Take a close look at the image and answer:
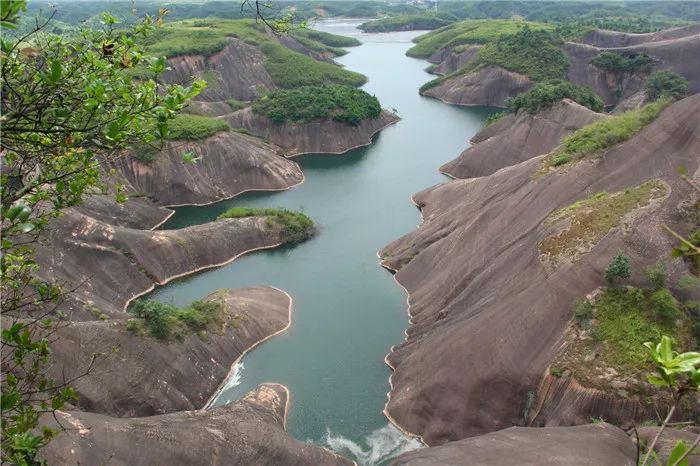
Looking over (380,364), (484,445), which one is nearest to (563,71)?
(380,364)

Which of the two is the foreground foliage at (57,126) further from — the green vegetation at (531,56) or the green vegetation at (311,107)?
the green vegetation at (531,56)

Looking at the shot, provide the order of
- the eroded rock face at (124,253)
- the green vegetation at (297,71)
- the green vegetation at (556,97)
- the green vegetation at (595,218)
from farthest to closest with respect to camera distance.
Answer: the green vegetation at (297,71) < the green vegetation at (556,97) < the eroded rock face at (124,253) < the green vegetation at (595,218)

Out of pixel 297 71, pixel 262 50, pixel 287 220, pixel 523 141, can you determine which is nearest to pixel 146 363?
pixel 287 220

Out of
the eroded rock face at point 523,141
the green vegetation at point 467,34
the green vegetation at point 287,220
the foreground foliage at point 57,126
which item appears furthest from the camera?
the green vegetation at point 467,34

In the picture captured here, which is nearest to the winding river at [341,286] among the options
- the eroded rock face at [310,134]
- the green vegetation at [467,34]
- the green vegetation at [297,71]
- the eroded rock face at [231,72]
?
the eroded rock face at [310,134]

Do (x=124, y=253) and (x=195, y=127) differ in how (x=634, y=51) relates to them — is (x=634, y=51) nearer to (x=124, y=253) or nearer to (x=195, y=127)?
(x=195, y=127)

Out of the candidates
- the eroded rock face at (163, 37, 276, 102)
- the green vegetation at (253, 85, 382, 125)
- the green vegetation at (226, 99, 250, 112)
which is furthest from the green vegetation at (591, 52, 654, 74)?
the green vegetation at (226, 99, 250, 112)
